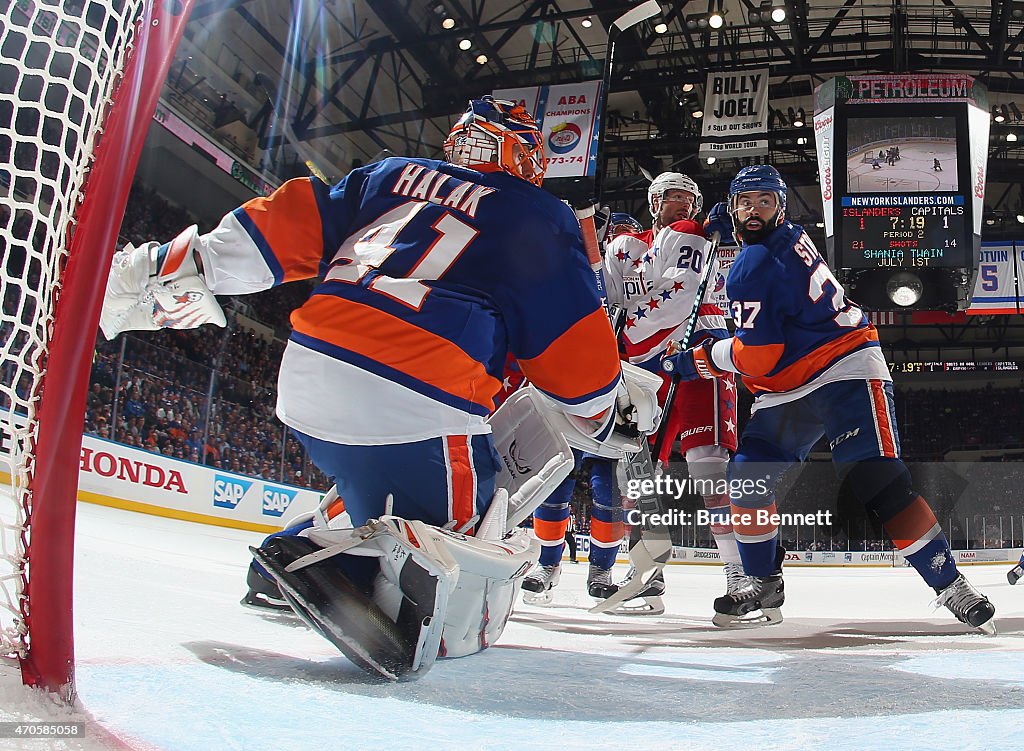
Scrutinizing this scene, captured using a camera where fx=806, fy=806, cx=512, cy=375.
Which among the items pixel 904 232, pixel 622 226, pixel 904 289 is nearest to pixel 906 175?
pixel 904 232

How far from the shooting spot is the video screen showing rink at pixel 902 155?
7703 millimetres

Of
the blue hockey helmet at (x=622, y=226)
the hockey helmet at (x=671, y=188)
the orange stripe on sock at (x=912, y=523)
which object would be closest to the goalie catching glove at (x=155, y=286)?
the orange stripe on sock at (x=912, y=523)

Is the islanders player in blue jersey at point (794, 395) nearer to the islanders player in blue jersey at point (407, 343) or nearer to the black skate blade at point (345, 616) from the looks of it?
the islanders player in blue jersey at point (407, 343)

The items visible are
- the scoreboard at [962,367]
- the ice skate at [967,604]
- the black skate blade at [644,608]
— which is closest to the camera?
the ice skate at [967,604]

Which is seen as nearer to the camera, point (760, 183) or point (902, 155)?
point (760, 183)

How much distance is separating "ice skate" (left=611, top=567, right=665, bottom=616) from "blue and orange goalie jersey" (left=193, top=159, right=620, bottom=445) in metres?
1.50

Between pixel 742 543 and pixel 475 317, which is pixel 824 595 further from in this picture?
pixel 475 317

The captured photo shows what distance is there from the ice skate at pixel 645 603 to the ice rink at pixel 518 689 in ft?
2.13

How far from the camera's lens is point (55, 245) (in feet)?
2.70

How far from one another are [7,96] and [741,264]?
200cm

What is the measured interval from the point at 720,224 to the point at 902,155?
5831 mm

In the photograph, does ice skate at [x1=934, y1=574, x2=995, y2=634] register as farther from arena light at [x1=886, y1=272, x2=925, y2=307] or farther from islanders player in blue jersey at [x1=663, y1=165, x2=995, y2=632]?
arena light at [x1=886, y1=272, x2=925, y2=307]

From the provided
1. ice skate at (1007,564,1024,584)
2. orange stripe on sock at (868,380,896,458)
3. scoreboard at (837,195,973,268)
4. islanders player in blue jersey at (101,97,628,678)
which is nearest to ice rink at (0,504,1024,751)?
islanders player in blue jersey at (101,97,628,678)

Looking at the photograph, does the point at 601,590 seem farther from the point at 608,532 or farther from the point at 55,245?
the point at 55,245
